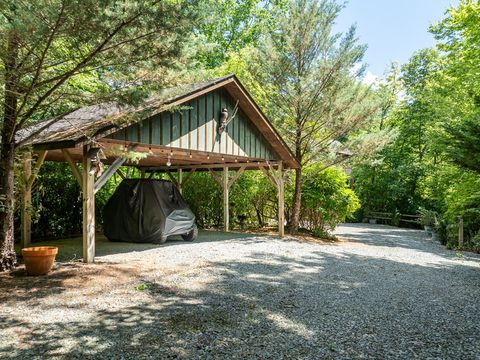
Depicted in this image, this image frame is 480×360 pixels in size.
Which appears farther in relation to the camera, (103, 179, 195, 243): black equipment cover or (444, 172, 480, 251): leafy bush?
(444, 172, 480, 251): leafy bush

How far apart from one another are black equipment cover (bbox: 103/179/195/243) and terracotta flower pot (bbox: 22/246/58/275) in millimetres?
3701

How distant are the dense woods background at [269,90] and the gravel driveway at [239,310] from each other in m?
2.26

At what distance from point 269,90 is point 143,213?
6.15 meters

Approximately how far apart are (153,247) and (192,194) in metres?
6.17

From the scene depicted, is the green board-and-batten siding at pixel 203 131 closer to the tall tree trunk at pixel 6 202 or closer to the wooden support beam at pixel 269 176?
the wooden support beam at pixel 269 176

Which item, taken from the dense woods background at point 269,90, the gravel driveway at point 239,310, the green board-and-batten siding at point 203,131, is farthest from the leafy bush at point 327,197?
the gravel driveway at point 239,310

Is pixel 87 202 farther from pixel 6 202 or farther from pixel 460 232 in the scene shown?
pixel 460 232

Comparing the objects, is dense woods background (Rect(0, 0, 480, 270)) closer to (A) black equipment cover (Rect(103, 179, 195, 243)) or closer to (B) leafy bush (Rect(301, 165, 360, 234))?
(B) leafy bush (Rect(301, 165, 360, 234))

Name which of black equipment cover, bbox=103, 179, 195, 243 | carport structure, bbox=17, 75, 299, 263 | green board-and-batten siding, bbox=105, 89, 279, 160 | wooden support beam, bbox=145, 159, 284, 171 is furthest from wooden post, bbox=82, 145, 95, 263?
wooden support beam, bbox=145, 159, 284, 171

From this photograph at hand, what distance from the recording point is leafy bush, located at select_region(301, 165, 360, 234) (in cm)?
1334

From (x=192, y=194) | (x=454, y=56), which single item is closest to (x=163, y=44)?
(x=192, y=194)

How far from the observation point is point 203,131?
938cm

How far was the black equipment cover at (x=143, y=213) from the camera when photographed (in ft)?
32.7

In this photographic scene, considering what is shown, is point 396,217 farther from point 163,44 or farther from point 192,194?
point 163,44
